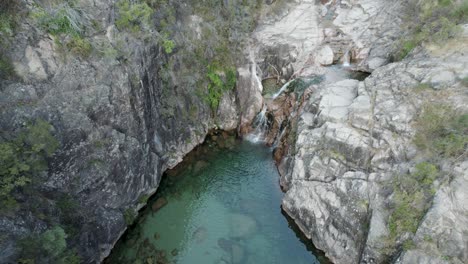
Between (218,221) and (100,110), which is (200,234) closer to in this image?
(218,221)

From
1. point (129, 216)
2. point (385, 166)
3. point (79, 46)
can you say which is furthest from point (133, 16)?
point (385, 166)

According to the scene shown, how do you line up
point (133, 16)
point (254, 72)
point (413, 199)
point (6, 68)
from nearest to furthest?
1. point (6, 68)
2. point (413, 199)
3. point (133, 16)
4. point (254, 72)

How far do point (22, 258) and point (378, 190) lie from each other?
1502 cm

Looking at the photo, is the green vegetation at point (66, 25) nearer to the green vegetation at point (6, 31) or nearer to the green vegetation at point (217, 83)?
the green vegetation at point (6, 31)

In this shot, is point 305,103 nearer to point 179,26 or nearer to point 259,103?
point 259,103

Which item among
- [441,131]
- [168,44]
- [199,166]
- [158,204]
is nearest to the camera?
[441,131]

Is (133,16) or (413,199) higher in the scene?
(133,16)

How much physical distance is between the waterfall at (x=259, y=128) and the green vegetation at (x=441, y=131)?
11.0 m

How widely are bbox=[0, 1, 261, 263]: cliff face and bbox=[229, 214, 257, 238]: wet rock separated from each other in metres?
5.33

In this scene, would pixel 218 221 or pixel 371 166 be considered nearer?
pixel 371 166

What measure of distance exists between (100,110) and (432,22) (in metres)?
21.3

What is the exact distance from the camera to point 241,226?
1872 cm

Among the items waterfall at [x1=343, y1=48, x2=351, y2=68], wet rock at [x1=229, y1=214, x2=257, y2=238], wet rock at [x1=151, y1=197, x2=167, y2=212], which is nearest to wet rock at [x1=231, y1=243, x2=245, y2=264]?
wet rock at [x1=229, y1=214, x2=257, y2=238]

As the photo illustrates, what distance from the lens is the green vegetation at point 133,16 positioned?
1755 cm
